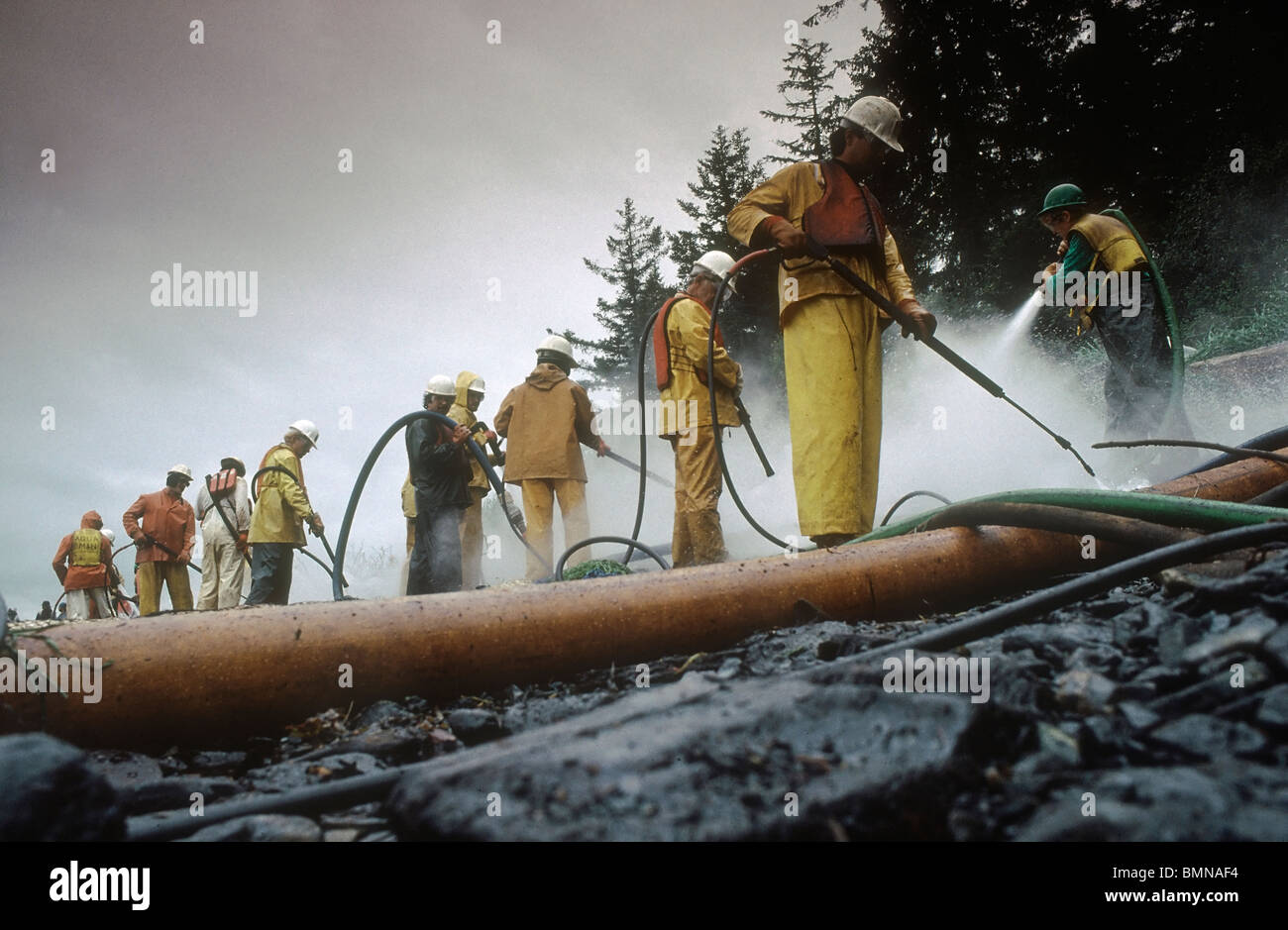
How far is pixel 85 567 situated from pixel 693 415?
9.04 m

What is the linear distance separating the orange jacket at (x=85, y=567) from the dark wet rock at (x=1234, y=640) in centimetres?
1151

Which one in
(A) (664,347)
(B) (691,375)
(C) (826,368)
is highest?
(A) (664,347)

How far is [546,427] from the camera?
5.99m

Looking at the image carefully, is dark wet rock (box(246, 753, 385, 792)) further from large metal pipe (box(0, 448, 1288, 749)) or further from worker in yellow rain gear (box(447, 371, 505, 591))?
worker in yellow rain gear (box(447, 371, 505, 591))

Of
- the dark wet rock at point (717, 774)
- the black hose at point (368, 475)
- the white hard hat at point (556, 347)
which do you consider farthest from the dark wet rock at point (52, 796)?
the white hard hat at point (556, 347)

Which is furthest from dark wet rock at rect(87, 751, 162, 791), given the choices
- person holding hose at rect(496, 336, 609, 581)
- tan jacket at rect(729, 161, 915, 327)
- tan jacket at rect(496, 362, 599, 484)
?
tan jacket at rect(496, 362, 599, 484)

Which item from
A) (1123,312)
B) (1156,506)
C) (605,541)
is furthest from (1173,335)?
(605,541)

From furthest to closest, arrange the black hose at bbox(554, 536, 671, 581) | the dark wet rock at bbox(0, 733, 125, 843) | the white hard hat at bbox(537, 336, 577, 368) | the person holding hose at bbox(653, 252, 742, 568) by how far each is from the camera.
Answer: the white hard hat at bbox(537, 336, 577, 368) < the person holding hose at bbox(653, 252, 742, 568) < the black hose at bbox(554, 536, 671, 581) < the dark wet rock at bbox(0, 733, 125, 843)

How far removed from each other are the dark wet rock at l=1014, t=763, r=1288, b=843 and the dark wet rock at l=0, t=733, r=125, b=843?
1142 mm

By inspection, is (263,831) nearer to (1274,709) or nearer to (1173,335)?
(1274,709)

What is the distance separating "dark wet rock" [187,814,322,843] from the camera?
39.9 inches

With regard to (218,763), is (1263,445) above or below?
above
